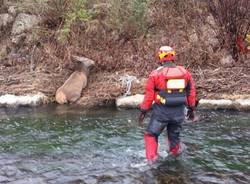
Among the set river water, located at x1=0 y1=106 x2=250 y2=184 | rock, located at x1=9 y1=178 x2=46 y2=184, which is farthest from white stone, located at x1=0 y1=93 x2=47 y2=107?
rock, located at x1=9 y1=178 x2=46 y2=184

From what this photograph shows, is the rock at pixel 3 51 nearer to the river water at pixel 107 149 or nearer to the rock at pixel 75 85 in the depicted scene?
the rock at pixel 75 85

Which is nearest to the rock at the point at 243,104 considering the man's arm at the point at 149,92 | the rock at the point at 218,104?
the rock at the point at 218,104

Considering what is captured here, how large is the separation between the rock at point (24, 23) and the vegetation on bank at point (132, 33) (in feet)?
0.60

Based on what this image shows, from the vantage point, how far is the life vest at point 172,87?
8.22m

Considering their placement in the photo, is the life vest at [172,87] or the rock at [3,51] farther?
the rock at [3,51]

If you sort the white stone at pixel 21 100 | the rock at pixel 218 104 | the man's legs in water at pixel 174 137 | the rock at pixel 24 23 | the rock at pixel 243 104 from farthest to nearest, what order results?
the rock at pixel 24 23, the white stone at pixel 21 100, the rock at pixel 218 104, the rock at pixel 243 104, the man's legs in water at pixel 174 137

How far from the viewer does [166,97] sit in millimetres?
8258

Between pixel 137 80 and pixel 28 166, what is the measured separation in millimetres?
5585

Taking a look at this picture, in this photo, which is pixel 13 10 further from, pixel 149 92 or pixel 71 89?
pixel 149 92

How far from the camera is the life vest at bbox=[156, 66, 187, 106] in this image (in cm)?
822

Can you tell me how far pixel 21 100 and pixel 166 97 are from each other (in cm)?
577

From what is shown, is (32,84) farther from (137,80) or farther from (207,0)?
(207,0)

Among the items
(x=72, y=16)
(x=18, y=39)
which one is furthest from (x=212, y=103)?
(x=18, y=39)

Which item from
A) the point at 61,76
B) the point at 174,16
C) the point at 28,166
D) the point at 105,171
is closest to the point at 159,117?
the point at 105,171
